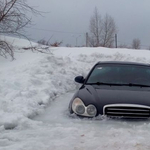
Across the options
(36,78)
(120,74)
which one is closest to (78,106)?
(120,74)

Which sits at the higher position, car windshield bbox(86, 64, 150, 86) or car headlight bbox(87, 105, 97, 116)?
car windshield bbox(86, 64, 150, 86)

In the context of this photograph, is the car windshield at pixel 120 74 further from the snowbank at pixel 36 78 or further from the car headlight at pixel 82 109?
the snowbank at pixel 36 78

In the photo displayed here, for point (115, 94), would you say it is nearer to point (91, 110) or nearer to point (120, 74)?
point (91, 110)

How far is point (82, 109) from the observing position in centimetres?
535

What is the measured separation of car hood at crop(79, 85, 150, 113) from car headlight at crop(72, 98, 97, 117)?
0.26 ft

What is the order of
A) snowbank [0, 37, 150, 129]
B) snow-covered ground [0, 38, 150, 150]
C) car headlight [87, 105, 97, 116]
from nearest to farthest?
snow-covered ground [0, 38, 150, 150], car headlight [87, 105, 97, 116], snowbank [0, 37, 150, 129]

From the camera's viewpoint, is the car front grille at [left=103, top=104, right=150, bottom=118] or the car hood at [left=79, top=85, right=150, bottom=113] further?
the car hood at [left=79, top=85, right=150, bottom=113]

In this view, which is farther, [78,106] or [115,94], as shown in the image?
[115,94]

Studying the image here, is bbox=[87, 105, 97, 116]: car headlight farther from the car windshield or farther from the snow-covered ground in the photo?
the car windshield

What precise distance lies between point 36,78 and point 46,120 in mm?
3398

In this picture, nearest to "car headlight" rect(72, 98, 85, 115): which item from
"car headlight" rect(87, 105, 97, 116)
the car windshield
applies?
"car headlight" rect(87, 105, 97, 116)

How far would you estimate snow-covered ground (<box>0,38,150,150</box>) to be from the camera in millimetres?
4164

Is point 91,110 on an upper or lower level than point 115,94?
lower

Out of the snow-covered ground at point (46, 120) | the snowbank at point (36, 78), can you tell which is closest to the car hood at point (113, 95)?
the snow-covered ground at point (46, 120)
